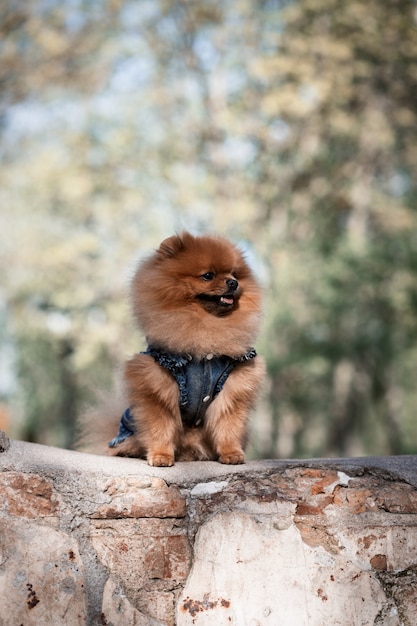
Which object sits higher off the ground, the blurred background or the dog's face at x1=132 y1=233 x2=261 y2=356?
the blurred background

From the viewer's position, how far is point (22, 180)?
14523mm

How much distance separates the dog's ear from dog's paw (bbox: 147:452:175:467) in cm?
94

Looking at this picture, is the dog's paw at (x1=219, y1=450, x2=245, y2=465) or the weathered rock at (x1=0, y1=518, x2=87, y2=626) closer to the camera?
the weathered rock at (x1=0, y1=518, x2=87, y2=626)

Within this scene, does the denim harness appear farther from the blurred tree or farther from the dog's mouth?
the blurred tree

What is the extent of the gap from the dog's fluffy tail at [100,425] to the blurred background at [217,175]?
8.84 m

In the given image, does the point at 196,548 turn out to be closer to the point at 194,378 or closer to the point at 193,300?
the point at 194,378

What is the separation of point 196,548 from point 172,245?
1396mm

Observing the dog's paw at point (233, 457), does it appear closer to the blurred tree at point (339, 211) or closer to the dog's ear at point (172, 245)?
the dog's ear at point (172, 245)

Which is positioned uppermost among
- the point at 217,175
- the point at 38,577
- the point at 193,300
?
the point at 217,175

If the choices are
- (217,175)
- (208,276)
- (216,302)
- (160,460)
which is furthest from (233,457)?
(217,175)

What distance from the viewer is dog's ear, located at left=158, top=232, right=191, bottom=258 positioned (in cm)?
322

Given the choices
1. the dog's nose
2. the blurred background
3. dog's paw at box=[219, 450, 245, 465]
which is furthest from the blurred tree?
dog's paw at box=[219, 450, 245, 465]

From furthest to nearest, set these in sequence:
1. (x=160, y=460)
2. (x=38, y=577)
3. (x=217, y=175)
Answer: (x=217, y=175) < (x=160, y=460) < (x=38, y=577)

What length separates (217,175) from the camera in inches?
548
